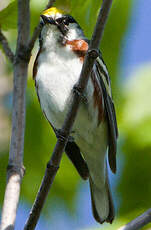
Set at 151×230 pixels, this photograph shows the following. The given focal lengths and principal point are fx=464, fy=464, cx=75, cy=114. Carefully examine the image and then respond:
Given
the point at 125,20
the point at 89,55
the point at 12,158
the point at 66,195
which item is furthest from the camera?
the point at 125,20

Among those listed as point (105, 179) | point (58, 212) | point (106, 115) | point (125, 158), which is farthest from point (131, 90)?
point (58, 212)

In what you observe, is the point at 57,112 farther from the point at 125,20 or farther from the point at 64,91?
the point at 125,20

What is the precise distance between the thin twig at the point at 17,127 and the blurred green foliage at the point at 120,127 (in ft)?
0.51

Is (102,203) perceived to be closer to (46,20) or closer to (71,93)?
(71,93)

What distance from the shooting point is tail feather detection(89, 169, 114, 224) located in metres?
3.12

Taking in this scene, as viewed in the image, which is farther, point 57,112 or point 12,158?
point 57,112

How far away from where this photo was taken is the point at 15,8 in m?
2.66

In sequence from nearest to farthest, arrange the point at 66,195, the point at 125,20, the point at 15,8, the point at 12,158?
the point at 12,158
the point at 15,8
the point at 66,195
the point at 125,20

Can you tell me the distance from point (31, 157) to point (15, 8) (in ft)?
3.17

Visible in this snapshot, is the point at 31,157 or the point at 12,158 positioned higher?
the point at 12,158

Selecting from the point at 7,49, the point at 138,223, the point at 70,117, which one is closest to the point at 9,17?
the point at 7,49

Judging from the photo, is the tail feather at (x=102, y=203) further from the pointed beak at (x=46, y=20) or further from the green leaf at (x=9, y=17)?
the green leaf at (x=9, y=17)

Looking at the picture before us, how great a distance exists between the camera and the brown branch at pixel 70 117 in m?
1.93

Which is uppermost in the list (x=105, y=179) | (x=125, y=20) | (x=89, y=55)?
(x=89, y=55)
